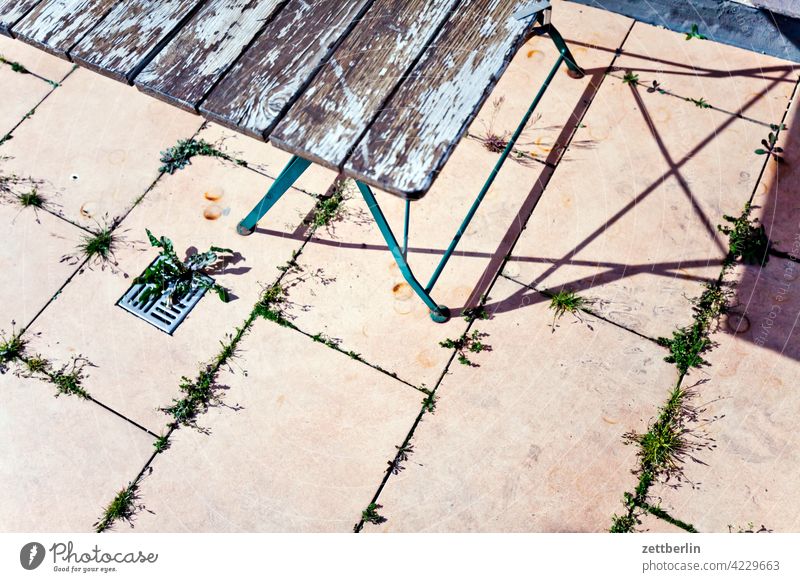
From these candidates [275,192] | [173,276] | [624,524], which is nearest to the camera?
[624,524]

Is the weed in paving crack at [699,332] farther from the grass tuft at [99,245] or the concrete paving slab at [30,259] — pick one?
the concrete paving slab at [30,259]

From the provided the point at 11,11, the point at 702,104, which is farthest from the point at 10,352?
the point at 702,104

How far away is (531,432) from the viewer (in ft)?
9.18

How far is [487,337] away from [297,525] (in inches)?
42.2

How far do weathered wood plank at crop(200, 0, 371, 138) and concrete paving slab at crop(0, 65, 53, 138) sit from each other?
203cm

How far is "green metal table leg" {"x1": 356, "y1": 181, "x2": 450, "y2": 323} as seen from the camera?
2486mm

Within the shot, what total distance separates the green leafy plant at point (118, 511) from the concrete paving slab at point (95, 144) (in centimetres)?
128

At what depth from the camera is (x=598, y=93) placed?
351 centimetres

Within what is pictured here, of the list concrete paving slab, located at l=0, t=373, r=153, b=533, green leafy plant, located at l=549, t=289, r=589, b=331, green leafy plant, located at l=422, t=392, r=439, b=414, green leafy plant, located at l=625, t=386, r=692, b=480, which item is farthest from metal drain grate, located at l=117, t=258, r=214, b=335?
green leafy plant, located at l=625, t=386, r=692, b=480

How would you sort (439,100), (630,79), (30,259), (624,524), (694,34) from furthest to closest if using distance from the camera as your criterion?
(694,34) → (630,79) → (30,259) → (624,524) → (439,100)

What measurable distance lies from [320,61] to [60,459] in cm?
189

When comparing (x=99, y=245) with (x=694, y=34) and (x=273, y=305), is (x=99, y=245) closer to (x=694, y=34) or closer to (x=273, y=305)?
(x=273, y=305)
